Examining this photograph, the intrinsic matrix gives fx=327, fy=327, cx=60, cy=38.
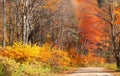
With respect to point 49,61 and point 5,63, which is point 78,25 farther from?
point 5,63

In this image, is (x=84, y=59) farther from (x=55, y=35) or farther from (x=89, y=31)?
(x=55, y=35)

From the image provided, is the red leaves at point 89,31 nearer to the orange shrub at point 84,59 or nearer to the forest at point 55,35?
the forest at point 55,35

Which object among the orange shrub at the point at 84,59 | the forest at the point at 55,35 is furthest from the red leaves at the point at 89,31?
the orange shrub at the point at 84,59

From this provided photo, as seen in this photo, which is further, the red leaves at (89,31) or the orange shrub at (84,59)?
the red leaves at (89,31)

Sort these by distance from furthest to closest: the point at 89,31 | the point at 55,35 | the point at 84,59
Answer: the point at 89,31
the point at 84,59
the point at 55,35

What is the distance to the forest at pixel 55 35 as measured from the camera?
1085 inches

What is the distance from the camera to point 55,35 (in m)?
63.2

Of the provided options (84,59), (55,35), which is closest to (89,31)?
(84,59)

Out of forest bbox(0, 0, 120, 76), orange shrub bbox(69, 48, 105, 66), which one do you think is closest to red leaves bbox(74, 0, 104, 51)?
forest bbox(0, 0, 120, 76)

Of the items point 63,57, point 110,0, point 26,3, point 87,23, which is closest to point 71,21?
point 87,23

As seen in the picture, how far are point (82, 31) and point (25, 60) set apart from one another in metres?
47.2

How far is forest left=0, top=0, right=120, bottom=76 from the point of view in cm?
2755

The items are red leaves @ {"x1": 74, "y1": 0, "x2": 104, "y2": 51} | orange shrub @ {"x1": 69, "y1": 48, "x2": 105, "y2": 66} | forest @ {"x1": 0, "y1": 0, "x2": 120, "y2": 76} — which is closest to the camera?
forest @ {"x1": 0, "y1": 0, "x2": 120, "y2": 76}

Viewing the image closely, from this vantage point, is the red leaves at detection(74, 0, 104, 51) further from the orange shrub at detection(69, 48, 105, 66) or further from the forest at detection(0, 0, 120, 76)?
the orange shrub at detection(69, 48, 105, 66)
